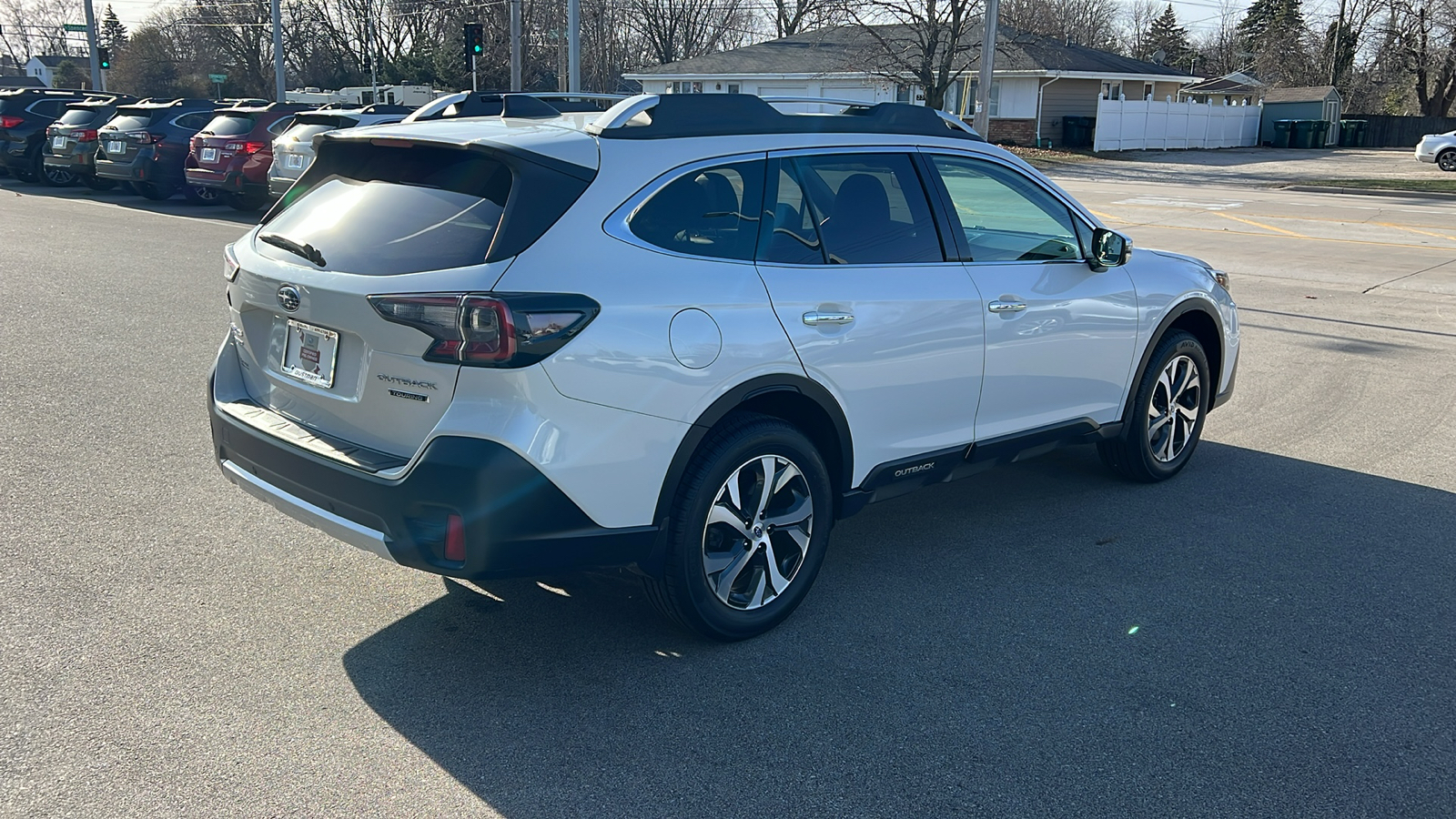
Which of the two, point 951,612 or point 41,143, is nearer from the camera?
point 951,612

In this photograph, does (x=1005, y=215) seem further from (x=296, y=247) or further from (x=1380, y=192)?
(x=1380, y=192)

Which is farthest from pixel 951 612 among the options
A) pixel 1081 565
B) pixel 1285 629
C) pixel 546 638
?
pixel 546 638

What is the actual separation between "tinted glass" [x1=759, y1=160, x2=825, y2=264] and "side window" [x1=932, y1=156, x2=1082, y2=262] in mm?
862

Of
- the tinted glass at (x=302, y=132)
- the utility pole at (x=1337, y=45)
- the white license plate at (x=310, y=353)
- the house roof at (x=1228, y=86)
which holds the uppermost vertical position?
the utility pole at (x=1337, y=45)

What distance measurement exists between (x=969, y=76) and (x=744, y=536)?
45.9 meters

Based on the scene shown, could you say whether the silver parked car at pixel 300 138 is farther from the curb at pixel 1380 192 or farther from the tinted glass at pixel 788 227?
the curb at pixel 1380 192

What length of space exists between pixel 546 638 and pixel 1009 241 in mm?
2634

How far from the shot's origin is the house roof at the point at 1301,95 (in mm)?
57031

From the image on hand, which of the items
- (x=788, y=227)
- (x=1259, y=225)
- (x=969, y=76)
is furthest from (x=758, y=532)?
(x=969, y=76)

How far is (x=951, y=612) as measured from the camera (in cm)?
441

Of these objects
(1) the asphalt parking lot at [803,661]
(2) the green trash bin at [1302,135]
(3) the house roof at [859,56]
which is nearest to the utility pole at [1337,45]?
(2) the green trash bin at [1302,135]

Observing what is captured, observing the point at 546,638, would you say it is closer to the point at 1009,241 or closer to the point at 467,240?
the point at 467,240

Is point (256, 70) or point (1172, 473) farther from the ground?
point (256, 70)

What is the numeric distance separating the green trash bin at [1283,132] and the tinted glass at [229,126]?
50046mm
